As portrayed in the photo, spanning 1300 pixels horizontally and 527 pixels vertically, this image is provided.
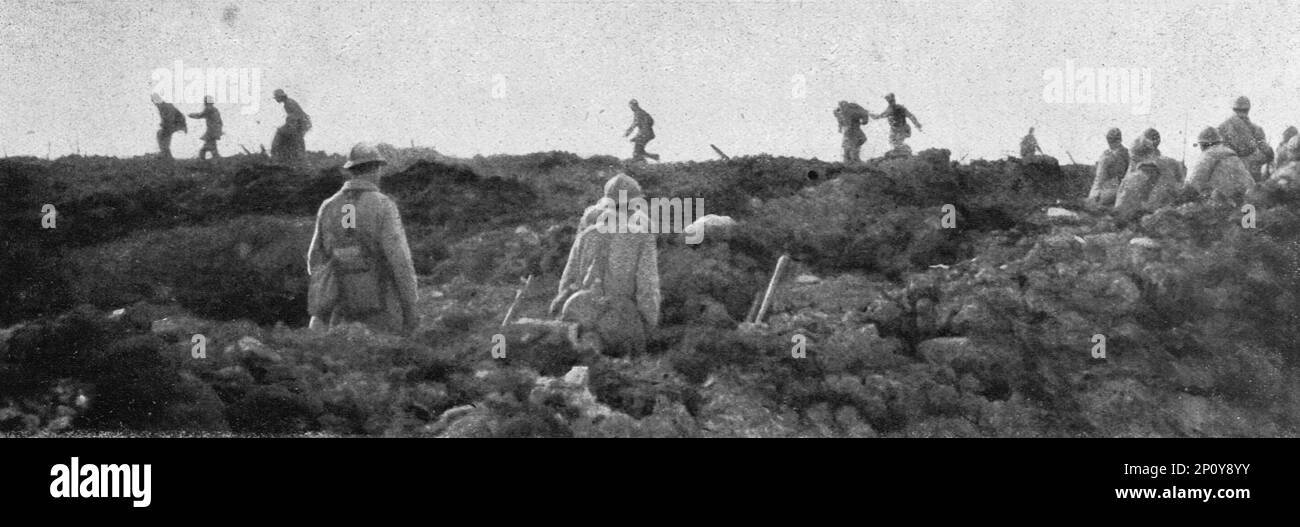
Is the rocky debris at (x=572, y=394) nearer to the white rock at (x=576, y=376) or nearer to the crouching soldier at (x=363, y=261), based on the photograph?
the white rock at (x=576, y=376)

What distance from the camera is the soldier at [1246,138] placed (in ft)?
89.0

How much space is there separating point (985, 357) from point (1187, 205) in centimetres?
376

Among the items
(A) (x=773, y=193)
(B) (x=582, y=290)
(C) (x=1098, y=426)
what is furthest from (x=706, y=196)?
(C) (x=1098, y=426)

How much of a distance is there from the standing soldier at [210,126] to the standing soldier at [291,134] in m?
0.98

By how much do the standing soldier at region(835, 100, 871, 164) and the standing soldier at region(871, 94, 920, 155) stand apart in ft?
0.93

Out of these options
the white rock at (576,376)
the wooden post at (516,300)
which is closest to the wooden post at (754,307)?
the white rock at (576,376)

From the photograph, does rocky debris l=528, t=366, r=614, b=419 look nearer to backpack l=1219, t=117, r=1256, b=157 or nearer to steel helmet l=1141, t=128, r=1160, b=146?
steel helmet l=1141, t=128, r=1160, b=146

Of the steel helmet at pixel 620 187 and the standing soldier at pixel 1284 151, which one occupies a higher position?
the standing soldier at pixel 1284 151

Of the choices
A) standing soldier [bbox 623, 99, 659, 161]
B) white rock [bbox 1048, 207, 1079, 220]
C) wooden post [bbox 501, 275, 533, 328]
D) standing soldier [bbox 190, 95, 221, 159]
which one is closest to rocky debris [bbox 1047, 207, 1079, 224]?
white rock [bbox 1048, 207, 1079, 220]

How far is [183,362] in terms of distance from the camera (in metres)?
22.4

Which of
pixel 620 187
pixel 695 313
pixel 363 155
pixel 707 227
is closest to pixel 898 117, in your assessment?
pixel 707 227

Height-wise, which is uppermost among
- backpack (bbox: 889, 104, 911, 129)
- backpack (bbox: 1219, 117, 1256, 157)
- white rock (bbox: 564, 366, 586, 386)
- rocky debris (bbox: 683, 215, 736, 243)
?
backpack (bbox: 889, 104, 911, 129)

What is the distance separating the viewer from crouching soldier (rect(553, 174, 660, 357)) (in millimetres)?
22688

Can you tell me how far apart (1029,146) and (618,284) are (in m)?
7.98
